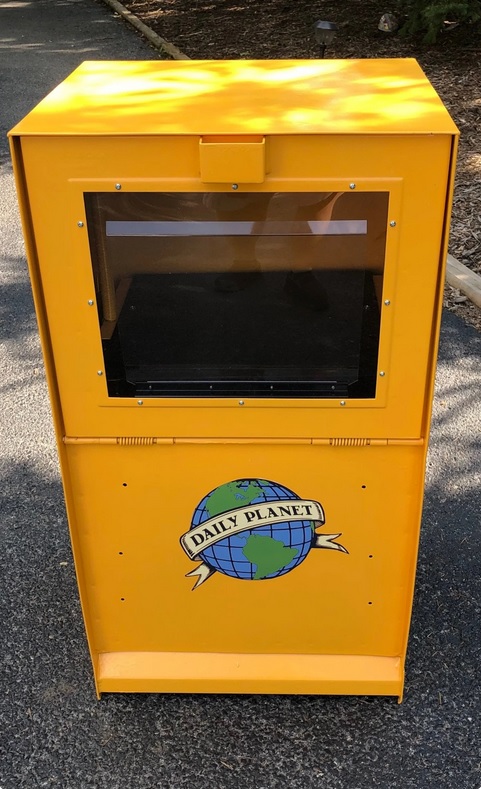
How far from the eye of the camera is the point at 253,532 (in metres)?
2.08

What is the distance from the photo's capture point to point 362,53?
7676 mm

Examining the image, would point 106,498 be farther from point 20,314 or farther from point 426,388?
point 20,314

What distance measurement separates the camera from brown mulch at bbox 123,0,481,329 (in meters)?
5.11

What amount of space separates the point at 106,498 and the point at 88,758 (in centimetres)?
78

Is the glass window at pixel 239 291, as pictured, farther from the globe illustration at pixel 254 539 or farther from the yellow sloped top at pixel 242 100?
the globe illustration at pixel 254 539

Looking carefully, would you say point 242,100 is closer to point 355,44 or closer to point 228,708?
point 228,708

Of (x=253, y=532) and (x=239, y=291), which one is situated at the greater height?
(x=239, y=291)

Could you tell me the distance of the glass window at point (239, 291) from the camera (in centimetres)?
166

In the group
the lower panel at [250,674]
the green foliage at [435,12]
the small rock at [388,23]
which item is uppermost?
the green foliage at [435,12]

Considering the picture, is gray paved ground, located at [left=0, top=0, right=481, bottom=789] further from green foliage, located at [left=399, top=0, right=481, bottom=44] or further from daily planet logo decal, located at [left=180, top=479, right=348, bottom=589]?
green foliage, located at [left=399, top=0, right=481, bottom=44]

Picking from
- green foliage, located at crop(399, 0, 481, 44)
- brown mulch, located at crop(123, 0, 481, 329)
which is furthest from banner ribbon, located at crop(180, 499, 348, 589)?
green foliage, located at crop(399, 0, 481, 44)

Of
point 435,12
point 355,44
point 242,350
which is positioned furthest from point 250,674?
point 355,44

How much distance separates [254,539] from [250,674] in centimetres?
48

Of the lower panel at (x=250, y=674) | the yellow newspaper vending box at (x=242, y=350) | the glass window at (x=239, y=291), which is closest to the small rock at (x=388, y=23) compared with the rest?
the yellow newspaper vending box at (x=242, y=350)
